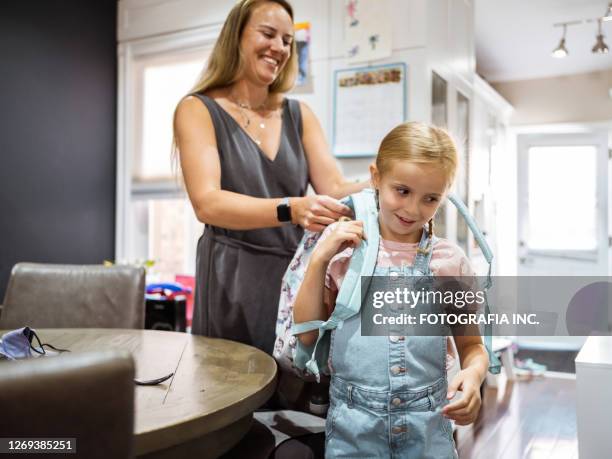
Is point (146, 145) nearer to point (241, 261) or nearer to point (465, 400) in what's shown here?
point (241, 261)

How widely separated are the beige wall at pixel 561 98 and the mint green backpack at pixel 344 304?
19.3 feet

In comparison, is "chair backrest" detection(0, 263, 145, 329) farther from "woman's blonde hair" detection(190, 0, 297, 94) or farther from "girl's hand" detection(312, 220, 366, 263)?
"girl's hand" detection(312, 220, 366, 263)

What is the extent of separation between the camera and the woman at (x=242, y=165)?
152 cm

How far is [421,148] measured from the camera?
1.00 metres

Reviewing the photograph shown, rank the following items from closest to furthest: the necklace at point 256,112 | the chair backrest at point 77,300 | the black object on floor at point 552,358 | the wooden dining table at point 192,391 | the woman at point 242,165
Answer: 1. the wooden dining table at point 192,391
2. the woman at point 242,165
3. the necklace at point 256,112
4. the chair backrest at point 77,300
5. the black object on floor at point 552,358

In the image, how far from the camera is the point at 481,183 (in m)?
4.55

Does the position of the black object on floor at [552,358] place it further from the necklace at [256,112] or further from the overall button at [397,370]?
the overall button at [397,370]

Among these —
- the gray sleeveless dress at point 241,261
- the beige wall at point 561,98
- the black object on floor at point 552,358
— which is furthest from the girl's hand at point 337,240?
the beige wall at point 561,98

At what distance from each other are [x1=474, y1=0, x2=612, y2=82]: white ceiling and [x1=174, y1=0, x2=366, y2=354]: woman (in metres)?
3.35

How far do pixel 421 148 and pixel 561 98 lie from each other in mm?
6083

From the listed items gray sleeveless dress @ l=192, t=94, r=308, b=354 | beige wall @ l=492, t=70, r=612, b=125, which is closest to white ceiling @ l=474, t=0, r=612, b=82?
beige wall @ l=492, t=70, r=612, b=125

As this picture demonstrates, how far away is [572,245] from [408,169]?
5786mm

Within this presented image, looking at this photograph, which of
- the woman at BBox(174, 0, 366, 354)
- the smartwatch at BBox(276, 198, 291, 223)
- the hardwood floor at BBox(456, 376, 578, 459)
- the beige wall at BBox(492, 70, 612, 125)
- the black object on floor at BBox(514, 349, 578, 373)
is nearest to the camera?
the smartwatch at BBox(276, 198, 291, 223)

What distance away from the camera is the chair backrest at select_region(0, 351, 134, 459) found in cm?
50
